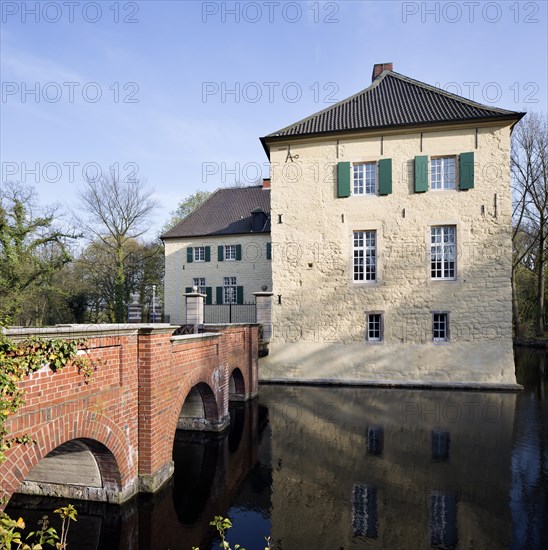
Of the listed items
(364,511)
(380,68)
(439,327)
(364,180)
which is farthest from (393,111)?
(364,511)

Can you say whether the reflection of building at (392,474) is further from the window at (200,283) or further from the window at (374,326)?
the window at (200,283)

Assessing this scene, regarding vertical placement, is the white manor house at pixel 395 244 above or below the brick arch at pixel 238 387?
above

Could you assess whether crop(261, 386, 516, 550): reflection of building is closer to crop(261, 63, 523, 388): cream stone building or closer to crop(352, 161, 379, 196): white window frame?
crop(261, 63, 523, 388): cream stone building

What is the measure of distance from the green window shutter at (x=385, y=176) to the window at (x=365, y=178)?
31 centimetres

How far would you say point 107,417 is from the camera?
4.49 metres

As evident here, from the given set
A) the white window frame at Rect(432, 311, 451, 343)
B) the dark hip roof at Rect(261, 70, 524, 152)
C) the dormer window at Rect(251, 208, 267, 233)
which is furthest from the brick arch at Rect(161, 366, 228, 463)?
the dormer window at Rect(251, 208, 267, 233)

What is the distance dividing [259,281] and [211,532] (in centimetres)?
1564

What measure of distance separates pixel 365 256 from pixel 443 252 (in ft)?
8.97

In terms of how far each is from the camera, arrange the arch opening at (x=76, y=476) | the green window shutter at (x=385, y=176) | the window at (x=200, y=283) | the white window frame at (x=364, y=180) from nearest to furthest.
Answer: the arch opening at (x=76, y=476) → the green window shutter at (x=385, y=176) → the white window frame at (x=364, y=180) → the window at (x=200, y=283)

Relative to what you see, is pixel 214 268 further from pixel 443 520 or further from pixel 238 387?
pixel 443 520

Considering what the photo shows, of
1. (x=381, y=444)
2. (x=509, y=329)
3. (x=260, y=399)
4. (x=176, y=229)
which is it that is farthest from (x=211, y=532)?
(x=176, y=229)

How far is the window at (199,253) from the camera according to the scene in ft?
68.7

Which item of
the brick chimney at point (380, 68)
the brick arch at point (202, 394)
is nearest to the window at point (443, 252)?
the brick chimney at point (380, 68)

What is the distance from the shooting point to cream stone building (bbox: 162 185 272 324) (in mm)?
20047
